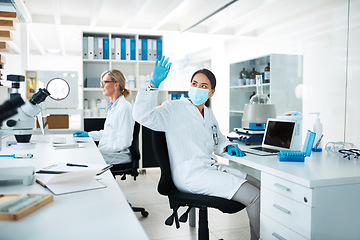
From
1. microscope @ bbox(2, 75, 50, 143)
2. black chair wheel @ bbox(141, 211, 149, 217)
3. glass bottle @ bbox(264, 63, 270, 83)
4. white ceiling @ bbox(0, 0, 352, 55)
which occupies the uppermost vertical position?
white ceiling @ bbox(0, 0, 352, 55)

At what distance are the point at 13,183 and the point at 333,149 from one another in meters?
1.89

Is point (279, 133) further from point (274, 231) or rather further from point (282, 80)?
point (282, 80)

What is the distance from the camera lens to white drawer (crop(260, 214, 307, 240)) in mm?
1524

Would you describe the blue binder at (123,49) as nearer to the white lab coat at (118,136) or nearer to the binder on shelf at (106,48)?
the binder on shelf at (106,48)

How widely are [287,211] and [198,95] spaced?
906 mm

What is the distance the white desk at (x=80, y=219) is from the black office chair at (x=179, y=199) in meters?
0.64

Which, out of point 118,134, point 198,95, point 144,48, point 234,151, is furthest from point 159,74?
point 144,48

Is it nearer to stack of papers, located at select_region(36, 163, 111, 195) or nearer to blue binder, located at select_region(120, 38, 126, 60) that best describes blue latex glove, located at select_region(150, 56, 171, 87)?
stack of papers, located at select_region(36, 163, 111, 195)

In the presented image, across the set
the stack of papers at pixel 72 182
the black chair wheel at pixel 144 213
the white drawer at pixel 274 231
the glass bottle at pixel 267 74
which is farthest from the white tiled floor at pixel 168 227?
the glass bottle at pixel 267 74

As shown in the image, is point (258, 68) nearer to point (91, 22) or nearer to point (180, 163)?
point (91, 22)

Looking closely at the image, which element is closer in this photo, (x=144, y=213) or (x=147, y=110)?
(x=147, y=110)

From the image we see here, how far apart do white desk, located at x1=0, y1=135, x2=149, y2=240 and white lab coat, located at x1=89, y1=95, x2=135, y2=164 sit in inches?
53.3

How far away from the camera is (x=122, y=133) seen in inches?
103

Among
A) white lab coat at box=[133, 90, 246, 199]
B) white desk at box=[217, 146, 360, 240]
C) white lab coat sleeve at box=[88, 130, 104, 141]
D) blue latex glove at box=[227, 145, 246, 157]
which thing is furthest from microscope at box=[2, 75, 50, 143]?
white desk at box=[217, 146, 360, 240]
